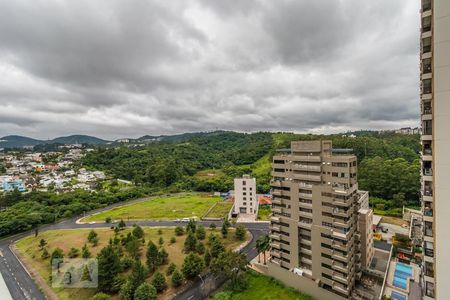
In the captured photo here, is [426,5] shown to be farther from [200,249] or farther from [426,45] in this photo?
[200,249]

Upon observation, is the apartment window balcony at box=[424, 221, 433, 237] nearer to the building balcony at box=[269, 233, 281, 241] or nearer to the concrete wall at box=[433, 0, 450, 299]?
the concrete wall at box=[433, 0, 450, 299]

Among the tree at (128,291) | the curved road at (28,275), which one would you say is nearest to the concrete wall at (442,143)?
the curved road at (28,275)

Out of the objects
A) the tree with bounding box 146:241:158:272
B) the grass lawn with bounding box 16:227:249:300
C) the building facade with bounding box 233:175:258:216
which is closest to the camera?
the grass lawn with bounding box 16:227:249:300

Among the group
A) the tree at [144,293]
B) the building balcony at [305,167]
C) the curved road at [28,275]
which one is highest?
the building balcony at [305,167]

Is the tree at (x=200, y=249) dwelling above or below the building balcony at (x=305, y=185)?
below

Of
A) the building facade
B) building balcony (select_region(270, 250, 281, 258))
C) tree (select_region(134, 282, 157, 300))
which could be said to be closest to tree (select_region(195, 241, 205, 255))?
building balcony (select_region(270, 250, 281, 258))

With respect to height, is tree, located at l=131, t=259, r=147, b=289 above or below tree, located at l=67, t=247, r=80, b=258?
above

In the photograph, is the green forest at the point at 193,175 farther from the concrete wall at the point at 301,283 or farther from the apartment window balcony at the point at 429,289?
the apartment window balcony at the point at 429,289

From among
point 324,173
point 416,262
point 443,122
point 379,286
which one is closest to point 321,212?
point 324,173
